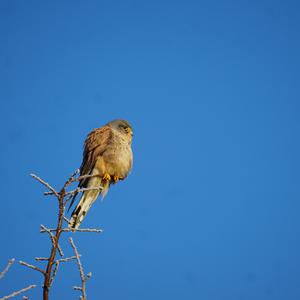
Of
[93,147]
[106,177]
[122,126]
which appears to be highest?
[122,126]

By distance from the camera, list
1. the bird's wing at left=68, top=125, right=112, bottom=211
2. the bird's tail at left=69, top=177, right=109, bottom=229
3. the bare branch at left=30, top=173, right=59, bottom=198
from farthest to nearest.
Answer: the bird's wing at left=68, top=125, right=112, bottom=211 → the bird's tail at left=69, top=177, right=109, bottom=229 → the bare branch at left=30, top=173, right=59, bottom=198

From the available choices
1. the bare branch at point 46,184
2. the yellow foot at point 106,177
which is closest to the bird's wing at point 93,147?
the yellow foot at point 106,177

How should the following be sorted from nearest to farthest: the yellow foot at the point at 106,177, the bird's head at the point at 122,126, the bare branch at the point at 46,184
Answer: the bare branch at the point at 46,184, the yellow foot at the point at 106,177, the bird's head at the point at 122,126

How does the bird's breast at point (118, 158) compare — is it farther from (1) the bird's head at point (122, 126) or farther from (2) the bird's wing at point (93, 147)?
(1) the bird's head at point (122, 126)

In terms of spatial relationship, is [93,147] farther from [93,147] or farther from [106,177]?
[106,177]

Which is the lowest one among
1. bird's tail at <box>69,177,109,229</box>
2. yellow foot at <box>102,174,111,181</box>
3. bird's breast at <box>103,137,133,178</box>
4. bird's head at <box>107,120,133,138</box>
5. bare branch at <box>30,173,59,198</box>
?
bare branch at <box>30,173,59,198</box>

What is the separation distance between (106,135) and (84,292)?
4148 mm

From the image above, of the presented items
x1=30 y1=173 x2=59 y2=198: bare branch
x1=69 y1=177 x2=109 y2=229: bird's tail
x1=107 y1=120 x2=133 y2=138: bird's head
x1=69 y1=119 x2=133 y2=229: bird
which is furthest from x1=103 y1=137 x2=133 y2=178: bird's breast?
x1=30 y1=173 x2=59 y2=198: bare branch

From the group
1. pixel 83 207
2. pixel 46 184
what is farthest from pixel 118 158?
pixel 46 184

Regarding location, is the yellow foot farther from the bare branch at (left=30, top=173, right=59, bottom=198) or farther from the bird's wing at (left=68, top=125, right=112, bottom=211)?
the bare branch at (left=30, top=173, right=59, bottom=198)

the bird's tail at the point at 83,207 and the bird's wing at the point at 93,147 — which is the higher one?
the bird's wing at the point at 93,147

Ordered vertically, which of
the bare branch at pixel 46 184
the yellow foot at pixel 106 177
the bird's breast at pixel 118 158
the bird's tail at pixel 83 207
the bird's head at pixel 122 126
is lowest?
the bare branch at pixel 46 184

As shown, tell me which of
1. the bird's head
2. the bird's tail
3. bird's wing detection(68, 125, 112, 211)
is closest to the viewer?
the bird's tail

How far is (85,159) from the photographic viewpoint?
569cm
